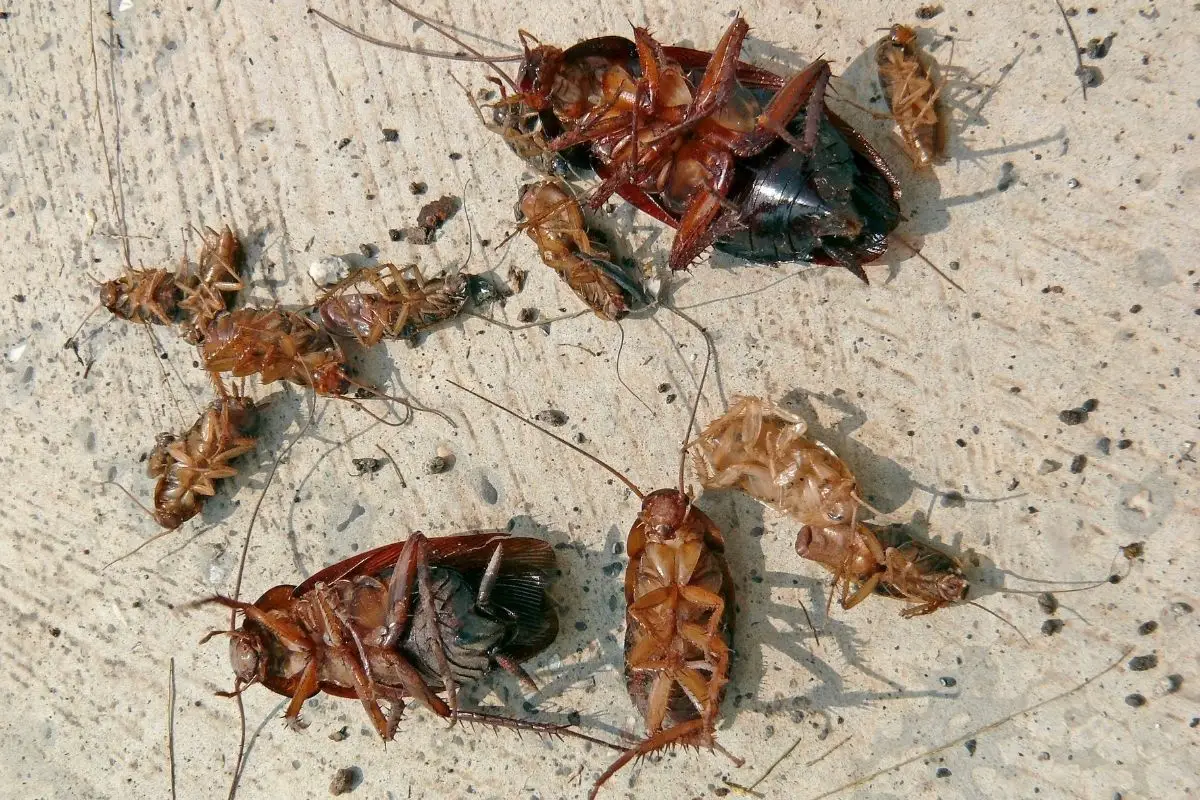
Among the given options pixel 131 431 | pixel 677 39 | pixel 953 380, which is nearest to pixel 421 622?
pixel 131 431

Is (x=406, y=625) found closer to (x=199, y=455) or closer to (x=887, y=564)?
(x=199, y=455)

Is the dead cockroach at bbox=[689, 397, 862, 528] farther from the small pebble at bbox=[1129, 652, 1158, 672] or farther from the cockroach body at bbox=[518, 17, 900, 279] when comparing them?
the small pebble at bbox=[1129, 652, 1158, 672]

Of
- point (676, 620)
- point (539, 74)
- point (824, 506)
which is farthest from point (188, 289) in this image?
point (824, 506)

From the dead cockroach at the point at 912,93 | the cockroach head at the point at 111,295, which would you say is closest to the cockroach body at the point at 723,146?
the dead cockroach at the point at 912,93

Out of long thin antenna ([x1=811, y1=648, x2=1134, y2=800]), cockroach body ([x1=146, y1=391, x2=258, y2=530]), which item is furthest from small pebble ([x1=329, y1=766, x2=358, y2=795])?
long thin antenna ([x1=811, y1=648, x2=1134, y2=800])

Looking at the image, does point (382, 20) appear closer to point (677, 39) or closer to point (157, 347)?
point (677, 39)

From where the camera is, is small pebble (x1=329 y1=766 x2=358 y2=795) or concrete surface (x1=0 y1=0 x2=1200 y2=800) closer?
concrete surface (x1=0 y1=0 x2=1200 y2=800)

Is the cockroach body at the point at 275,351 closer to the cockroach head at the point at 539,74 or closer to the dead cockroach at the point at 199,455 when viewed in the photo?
the dead cockroach at the point at 199,455
